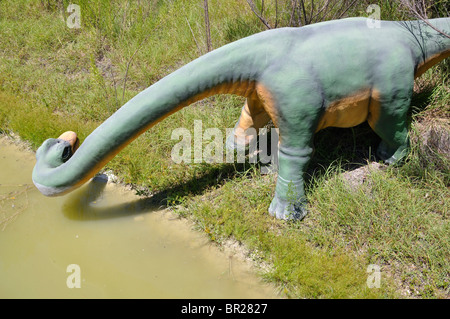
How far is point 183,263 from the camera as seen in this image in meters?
2.86

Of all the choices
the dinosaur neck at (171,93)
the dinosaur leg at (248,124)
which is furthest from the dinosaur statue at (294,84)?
the dinosaur leg at (248,124)

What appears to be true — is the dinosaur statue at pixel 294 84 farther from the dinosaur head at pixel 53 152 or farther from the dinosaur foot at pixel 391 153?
the dinosaur foot at pixel 391 153

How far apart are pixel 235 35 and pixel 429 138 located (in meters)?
2.22

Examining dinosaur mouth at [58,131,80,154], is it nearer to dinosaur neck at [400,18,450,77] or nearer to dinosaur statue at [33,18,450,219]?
dinosaur statue at [33,18,450,219]

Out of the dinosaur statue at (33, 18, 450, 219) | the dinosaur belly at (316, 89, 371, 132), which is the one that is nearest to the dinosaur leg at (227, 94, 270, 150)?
the dinosaur statue at (33, 18, 450, 219)

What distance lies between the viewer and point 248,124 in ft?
11.2

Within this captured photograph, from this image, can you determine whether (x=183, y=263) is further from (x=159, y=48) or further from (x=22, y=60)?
(x=22, y=60)

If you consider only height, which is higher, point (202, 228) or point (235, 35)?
point (235, 35)

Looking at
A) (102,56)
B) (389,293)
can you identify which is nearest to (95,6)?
(102,56)

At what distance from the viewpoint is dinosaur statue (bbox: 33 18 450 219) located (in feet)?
8.78

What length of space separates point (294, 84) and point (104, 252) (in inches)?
67.8

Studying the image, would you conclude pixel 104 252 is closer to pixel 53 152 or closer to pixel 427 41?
pixel 53 152

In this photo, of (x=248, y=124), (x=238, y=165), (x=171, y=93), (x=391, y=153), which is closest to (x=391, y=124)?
(x=391, y=153)

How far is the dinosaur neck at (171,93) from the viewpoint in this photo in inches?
107
